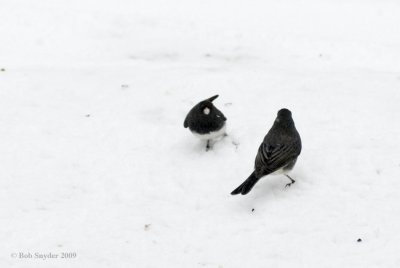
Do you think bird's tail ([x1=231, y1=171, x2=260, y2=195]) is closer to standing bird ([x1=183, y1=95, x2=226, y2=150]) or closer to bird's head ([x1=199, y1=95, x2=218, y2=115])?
standing bird ([x1=183, y1=95, x2=226, y2=150])

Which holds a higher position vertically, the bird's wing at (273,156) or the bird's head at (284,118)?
the bird's head at (284,118)

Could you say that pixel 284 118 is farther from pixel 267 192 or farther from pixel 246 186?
pixel 246 186

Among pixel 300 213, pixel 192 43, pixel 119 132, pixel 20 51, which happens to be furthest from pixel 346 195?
pixel 20 51

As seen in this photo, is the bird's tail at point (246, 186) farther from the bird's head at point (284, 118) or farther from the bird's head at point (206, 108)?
the bird's head at point (206, 108)

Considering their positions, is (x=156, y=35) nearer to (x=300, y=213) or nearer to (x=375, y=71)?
(x=375, y=71)

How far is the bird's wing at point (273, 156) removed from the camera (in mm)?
5230

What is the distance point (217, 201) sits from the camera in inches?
215

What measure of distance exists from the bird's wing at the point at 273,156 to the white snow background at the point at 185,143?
38cm

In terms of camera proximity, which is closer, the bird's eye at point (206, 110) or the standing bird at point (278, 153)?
the standing bird at point (278, 153)

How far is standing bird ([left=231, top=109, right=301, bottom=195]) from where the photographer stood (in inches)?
206

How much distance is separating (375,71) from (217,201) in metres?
4.47

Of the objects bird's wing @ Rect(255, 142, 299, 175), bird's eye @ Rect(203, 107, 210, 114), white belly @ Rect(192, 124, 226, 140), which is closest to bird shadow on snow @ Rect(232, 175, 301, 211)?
bird's wing @ Rect(255, 142, 299, 175)

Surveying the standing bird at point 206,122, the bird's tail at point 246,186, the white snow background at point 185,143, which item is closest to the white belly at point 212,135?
the standing bird at point 206,122

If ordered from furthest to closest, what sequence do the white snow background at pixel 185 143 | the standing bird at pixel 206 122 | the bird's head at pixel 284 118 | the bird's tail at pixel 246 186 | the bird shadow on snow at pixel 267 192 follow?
the standing bird at pixel 206 122 < the bird's head at pixel 284 118 < the bird shadow on snow at pixel 267 192 < the bird's tail at pixel 246 186 < the white snow background at pixel 185 143
